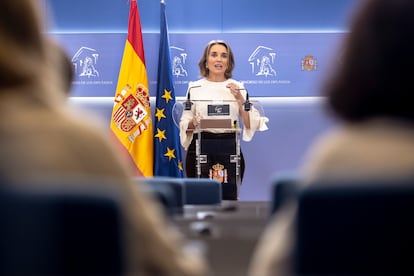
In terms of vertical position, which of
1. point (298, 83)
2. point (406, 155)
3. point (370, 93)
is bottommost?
point (406, 155)

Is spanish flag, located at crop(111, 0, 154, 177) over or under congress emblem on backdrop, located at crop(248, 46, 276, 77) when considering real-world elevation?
under

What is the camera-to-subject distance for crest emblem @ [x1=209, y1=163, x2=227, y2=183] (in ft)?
19.0

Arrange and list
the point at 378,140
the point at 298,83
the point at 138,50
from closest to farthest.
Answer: the point at 378,140
the point at 138,50
the point at 298,83

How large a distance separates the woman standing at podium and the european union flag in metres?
0.54

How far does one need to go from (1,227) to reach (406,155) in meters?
0.69

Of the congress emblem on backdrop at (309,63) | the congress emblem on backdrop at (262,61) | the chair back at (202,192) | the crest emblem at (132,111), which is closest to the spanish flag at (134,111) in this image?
the crest emblem at (132,111)

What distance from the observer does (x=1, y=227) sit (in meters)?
0.90

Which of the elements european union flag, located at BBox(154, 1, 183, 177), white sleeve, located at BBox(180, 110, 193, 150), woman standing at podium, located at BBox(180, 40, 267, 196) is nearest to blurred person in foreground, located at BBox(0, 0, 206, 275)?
woman standing at podium, located at BBox(180, 40, 267, 196)

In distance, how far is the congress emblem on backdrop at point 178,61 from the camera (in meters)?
7.39

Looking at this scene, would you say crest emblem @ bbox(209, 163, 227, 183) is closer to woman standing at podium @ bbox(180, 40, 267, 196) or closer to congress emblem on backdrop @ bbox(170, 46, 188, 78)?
woman standing at podium @ bbox(180, 40, 267, 196)

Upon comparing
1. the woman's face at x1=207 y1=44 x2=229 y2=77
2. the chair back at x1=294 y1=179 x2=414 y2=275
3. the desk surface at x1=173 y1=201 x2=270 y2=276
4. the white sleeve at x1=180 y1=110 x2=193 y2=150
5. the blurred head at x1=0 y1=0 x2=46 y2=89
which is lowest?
the desk surface at x1=173 y1=201 x2=270 y2=276

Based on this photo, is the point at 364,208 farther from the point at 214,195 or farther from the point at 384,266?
the point at 214,195

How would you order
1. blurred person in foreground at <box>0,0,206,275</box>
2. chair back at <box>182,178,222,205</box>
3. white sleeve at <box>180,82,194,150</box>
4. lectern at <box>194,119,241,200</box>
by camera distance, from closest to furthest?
blurred person in foreground at <box>0,0,206,275</box> → chair back at <box>182,178,222,205</box> → lectern at <box>194,119,241,200</box> → white sleeve at <box>180,82,194,150</box>

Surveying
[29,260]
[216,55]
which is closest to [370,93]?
[29,260]
